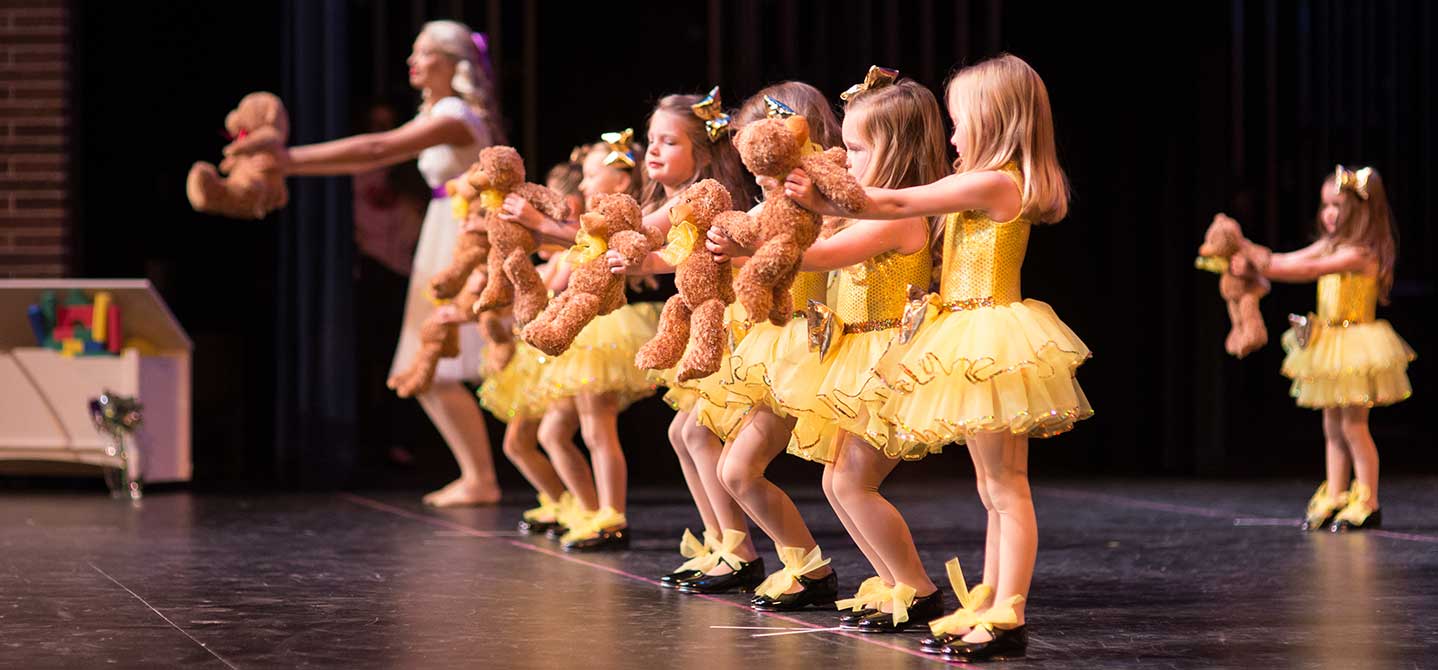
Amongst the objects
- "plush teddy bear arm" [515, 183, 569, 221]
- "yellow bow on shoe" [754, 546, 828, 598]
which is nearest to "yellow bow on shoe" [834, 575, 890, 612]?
"yellow bow on shoe" [754, 546, 828, 598]

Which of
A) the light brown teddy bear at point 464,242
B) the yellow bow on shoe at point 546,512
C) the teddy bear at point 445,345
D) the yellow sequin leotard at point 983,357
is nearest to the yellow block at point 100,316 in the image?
the teddy bear at point 445,345

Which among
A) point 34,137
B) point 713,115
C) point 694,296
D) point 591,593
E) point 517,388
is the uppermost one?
point 34,137

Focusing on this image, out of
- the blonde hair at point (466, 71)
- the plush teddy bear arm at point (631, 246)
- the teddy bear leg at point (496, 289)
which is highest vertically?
the blonde hair at point (466, 71)

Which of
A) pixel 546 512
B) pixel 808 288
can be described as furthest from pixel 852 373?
pixel 546 512

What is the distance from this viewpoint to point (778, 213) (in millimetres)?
2893

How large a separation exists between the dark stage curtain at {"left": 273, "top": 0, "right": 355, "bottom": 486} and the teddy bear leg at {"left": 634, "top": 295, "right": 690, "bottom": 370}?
415 cm

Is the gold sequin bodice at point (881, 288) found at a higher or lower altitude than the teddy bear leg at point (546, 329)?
higher

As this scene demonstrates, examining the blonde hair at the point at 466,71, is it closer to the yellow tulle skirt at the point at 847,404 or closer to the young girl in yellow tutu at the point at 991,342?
the yellow tulle skirt at the point at 847,404

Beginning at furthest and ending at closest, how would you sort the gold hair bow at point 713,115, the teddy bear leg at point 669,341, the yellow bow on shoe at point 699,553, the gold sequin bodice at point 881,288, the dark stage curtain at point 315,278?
the dark stage curtain at point 315,278, the yellow bow on shoe at point 699,553, the gold hair bow at point 713,115, the gold sequin bodice at point 881,288, the teddy bear leg at point 669,341

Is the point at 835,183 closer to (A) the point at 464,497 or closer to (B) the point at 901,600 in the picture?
(B) the point at 901,600

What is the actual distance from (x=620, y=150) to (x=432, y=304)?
1.88 m

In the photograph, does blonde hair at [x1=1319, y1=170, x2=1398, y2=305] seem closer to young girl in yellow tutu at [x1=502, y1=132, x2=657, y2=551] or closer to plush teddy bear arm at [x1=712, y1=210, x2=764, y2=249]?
young girl in yellow tutu at [x1=502, y1=132, x2=657, y2=551]

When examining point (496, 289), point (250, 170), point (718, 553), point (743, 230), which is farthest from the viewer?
point (250, 170)

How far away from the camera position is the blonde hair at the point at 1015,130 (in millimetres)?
3107
